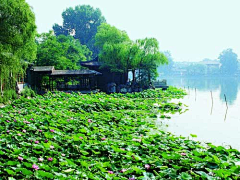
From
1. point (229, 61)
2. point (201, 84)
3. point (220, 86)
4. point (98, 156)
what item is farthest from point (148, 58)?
point (229, 61)

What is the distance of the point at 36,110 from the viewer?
8062 millimetres

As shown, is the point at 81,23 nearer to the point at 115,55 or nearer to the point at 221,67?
the point at 115,55

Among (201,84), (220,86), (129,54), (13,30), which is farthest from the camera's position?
(201,84)

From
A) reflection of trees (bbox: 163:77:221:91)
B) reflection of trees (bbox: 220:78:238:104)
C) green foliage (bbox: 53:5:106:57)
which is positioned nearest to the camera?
reflection of trees (bbox: 220:78:238:104)

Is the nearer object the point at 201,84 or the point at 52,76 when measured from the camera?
the point at 52,76

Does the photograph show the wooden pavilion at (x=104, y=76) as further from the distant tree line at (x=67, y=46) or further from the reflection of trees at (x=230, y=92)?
the reflection of trees at (x=230, y=92)

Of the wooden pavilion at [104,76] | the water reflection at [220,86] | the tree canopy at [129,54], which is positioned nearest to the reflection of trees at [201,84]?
the water reflection at [220,86]

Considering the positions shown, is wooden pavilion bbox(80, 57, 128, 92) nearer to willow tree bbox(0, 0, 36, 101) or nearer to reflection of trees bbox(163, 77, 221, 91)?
willow tree bbox(0, 0, 36, 101)

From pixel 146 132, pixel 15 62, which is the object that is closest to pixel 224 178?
pixel 146 132

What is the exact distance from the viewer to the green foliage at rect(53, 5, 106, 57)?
4200 centimetres

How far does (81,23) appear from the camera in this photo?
4188 centimetres

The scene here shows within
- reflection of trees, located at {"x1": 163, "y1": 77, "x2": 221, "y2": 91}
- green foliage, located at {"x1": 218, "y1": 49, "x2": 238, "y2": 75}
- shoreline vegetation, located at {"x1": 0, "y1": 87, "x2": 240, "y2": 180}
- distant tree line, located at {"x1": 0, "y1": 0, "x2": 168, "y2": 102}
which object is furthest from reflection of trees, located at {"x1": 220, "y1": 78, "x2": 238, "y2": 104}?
green foliage, located at {"x1": 218, "y1": 49, "x2": 238, "y2": 75}

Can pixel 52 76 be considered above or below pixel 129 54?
below

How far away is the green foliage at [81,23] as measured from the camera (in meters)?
42.0
